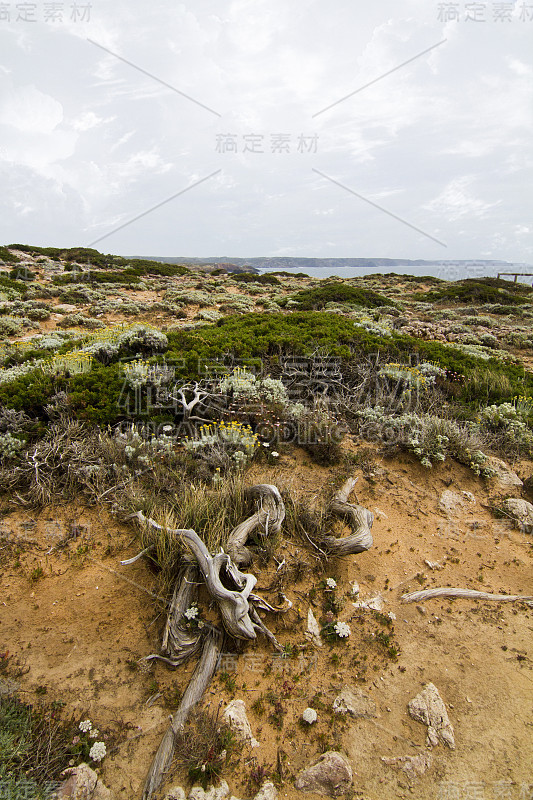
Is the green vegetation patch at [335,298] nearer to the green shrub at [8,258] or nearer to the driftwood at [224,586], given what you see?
the driftwood at [224,586]

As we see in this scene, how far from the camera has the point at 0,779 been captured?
6.78ft

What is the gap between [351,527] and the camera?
403 cm

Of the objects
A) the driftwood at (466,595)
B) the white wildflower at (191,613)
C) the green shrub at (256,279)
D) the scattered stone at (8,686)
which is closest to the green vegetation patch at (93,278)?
the green shrub at (256,279)

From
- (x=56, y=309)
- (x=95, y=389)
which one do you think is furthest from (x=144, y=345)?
(x=56, y=309)

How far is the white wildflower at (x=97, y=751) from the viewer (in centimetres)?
227

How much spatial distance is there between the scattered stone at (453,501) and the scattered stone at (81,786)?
13.4 feet

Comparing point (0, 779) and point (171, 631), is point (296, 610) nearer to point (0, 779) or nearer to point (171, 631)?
point (171, 631)

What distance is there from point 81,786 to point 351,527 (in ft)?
9.42

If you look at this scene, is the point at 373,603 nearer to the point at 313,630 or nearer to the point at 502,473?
the point at 313,630

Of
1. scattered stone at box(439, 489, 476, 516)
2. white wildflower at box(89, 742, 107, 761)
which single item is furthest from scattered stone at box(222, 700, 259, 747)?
scattered stone at box(439, 489, 476, 516)

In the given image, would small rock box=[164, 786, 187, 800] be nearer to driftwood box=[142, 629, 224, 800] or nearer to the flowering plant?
driftwood box=[142, 629, 224, 800]

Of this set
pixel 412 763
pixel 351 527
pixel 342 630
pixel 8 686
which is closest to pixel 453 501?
pixel 351 527

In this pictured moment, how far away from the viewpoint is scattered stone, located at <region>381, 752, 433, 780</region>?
91.8 inches

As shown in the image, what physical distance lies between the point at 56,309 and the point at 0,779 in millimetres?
13806
